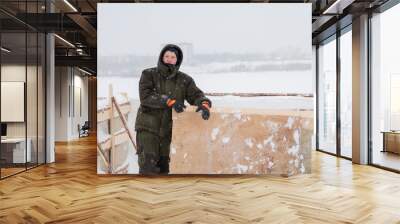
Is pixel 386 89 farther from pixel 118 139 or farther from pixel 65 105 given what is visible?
pixel 65 105

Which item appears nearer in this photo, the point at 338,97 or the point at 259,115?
the point at 259,115

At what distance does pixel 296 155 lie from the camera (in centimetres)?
664

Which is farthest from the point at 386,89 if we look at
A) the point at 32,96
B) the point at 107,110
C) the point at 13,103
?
the point at 13,103

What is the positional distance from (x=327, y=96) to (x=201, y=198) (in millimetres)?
6786

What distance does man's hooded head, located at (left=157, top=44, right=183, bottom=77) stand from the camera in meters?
6.49

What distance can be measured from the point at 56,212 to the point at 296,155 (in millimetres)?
4103

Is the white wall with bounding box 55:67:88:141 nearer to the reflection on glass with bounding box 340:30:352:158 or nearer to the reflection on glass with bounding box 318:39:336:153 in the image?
the reflection on glass with bounding box 318:39:336:153

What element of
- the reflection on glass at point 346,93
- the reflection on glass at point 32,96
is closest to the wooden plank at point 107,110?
the reflection on glass at point 32,96

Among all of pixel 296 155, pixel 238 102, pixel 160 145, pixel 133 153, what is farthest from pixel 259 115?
pixel 133 153

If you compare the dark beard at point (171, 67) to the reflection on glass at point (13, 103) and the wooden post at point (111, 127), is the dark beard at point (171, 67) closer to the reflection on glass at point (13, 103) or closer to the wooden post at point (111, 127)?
the wooden post at point (111, 127)

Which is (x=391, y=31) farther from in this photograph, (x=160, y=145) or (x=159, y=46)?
(x=160, y=145)

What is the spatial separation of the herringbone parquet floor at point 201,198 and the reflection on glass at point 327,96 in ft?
10.0

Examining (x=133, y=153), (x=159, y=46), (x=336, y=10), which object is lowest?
(x=133, y=153)

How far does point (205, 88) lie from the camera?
21.6 feet
